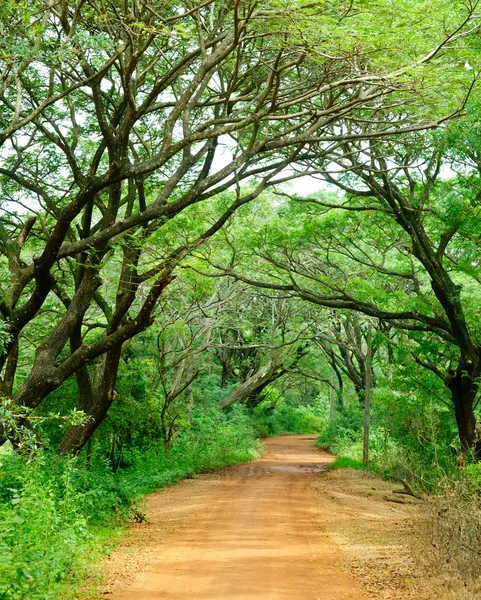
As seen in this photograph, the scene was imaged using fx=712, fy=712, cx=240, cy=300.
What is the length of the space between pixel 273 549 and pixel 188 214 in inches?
383

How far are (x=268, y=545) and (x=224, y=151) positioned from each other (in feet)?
26.9

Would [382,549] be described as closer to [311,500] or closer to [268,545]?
[268,545]

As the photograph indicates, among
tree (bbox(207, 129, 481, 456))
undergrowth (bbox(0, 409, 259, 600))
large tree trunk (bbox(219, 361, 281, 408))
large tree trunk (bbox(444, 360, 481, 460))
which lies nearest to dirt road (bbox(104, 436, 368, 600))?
undergrowth (bbox(0, 409, 259, 600))

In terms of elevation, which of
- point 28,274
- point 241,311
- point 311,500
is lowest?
point 311,500

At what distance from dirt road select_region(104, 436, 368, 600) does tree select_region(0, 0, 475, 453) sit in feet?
9.38

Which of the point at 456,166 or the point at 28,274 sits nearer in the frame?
the point at 28,274

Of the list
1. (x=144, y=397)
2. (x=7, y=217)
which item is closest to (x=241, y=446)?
(x=144, y=397)

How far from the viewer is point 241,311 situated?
30.1 meters

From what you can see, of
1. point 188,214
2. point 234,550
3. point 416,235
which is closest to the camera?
point 234,550

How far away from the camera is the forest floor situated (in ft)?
23.5

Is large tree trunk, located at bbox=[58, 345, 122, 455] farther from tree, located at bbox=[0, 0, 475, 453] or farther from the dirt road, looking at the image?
the dirt road

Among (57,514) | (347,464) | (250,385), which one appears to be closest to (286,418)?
(250,385)

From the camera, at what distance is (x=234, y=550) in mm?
9383

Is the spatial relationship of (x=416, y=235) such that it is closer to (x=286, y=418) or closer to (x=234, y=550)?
(x=234, y=550)
